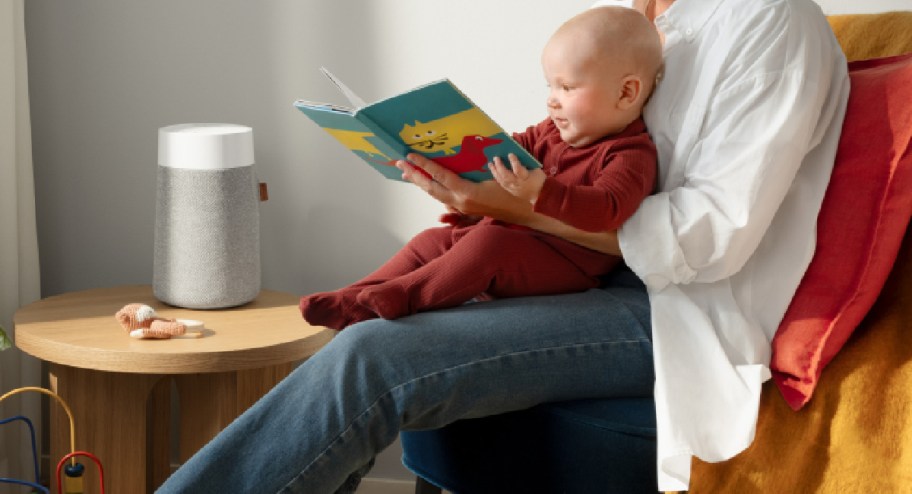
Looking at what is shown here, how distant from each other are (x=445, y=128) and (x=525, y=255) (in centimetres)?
21

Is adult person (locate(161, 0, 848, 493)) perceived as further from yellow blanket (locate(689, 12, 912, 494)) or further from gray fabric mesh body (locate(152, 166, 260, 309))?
gray fabric mesh body (locate(152, 166, 260, 309))

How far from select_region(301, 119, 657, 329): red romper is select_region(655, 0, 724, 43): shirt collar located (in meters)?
0.14

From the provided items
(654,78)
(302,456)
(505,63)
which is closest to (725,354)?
(654,78)

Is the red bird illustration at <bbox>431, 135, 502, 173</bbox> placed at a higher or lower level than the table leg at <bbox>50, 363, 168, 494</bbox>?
higher

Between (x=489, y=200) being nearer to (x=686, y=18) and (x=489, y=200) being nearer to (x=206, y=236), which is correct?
(x=686, y=18)

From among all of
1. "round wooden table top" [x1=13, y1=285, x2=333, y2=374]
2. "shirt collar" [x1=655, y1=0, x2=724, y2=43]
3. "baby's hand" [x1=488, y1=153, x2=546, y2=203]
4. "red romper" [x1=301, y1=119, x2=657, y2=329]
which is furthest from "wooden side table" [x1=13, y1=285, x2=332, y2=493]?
"shirt collar" [x1=655, y1=0, x2=724, y2=43]

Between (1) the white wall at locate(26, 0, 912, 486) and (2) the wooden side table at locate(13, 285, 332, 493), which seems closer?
(2) the wooden side table at locate(13, 285, 332, 493)

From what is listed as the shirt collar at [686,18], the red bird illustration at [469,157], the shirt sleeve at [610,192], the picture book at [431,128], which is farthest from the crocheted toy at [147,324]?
the shirt collar at [686,18]

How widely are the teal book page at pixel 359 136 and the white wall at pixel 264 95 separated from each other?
67cm

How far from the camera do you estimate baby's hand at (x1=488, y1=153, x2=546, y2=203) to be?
1388 millimetres

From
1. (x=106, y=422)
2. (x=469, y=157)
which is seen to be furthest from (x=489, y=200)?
(x=106, y=422)

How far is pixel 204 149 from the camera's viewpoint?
203 centimetres

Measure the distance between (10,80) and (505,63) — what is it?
0.95 metres

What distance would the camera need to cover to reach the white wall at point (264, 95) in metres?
2.22
